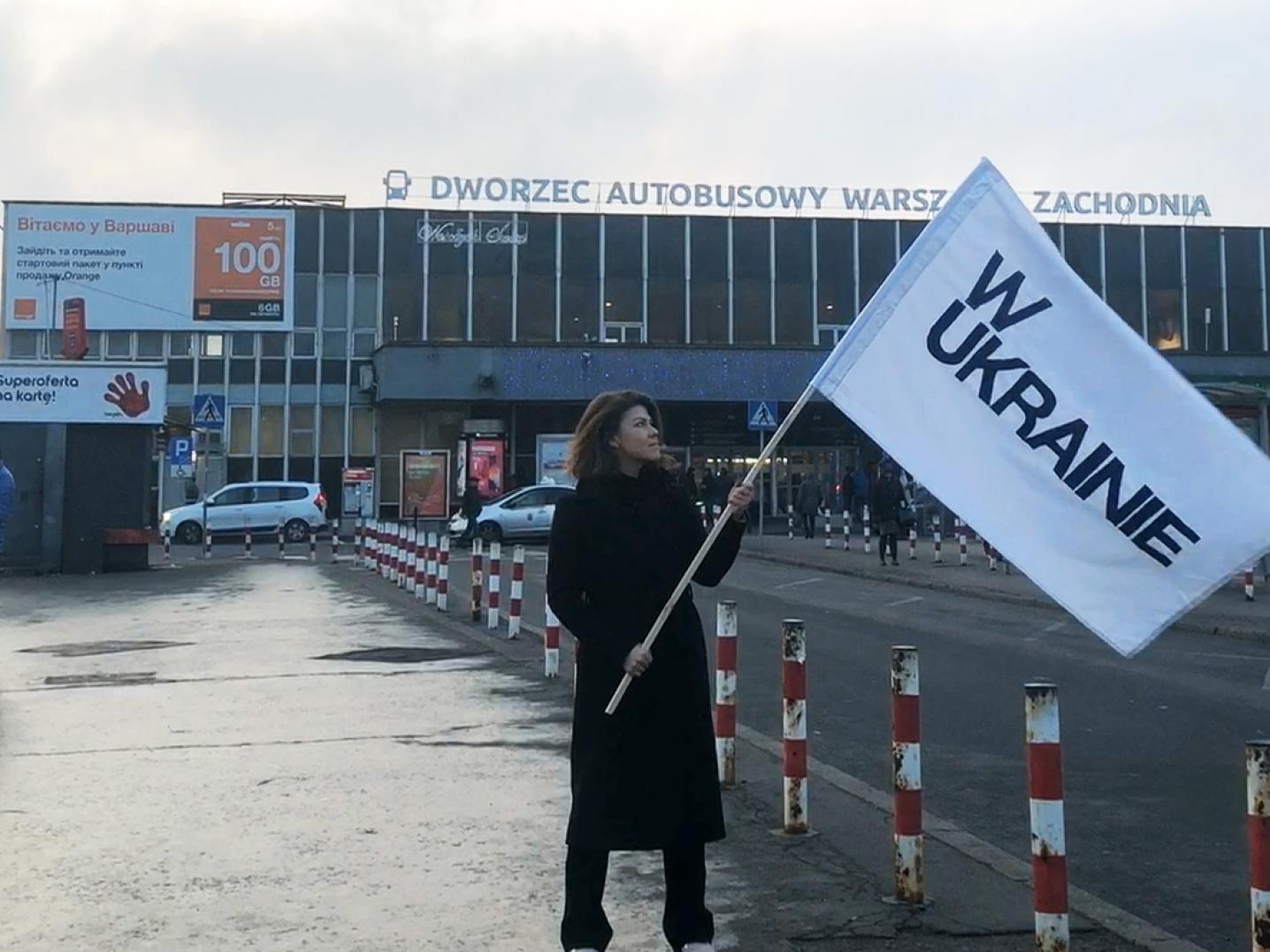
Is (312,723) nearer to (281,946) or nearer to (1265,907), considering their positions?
(281,946)

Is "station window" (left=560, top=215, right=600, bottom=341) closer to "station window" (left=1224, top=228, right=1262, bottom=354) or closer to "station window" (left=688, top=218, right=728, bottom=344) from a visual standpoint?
"station window" (left=688, top=218, right=728, bottom=344)

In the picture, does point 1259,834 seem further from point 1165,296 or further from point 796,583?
point 1165,296

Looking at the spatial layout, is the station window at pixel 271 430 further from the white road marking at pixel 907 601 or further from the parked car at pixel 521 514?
the white road marking at pixel 907 601

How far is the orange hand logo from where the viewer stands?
2747 centimetres

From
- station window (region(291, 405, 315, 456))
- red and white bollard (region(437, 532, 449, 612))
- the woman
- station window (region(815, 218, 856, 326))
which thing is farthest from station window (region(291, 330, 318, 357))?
the woman

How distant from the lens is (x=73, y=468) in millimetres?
27312

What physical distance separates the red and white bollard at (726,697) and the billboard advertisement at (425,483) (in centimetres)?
4234

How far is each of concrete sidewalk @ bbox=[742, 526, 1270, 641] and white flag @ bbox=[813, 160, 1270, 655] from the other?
6.87 m

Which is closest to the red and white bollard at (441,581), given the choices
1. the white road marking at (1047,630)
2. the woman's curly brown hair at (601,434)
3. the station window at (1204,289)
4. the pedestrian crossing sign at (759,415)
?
the white road marking at (1047,630)

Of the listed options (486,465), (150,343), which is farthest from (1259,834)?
(150,343)

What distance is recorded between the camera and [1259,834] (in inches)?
169

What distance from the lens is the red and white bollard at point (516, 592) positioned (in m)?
14.8

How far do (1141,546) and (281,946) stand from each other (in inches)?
123

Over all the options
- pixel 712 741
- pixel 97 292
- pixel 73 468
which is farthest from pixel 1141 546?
pixel 97 292
